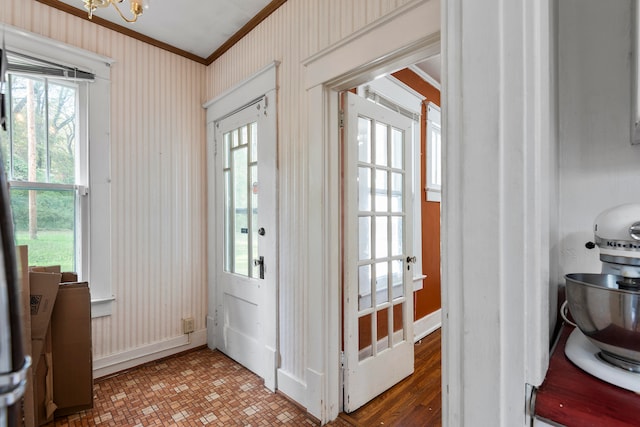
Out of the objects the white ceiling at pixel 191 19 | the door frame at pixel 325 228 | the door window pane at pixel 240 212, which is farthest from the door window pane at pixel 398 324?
the white ceiling at pixel 191 19

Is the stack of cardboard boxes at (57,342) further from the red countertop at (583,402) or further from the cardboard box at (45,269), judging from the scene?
the red countertop at (583,402)

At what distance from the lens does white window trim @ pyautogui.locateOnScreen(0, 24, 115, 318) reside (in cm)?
225

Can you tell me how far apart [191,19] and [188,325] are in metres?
2.52

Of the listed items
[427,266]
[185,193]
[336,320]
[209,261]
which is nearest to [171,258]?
[209,261]

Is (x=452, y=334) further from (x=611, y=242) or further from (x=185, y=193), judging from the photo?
(x=185, y=193)

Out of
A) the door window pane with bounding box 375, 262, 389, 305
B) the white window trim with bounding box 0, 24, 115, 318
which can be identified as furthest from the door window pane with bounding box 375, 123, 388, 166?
the white window trim with bounding box 0, 24, 115, 318

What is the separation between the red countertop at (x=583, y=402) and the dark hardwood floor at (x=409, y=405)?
1.45 meters

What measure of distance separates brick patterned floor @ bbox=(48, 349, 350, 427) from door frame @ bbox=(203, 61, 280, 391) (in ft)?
0.66

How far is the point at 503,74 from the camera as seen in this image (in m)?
0.61

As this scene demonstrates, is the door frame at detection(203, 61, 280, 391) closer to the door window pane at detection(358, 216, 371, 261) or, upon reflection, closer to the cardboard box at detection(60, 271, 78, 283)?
the door window pane at detection(358, 216, 371, 261)

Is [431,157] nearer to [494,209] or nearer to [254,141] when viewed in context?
[254,141]

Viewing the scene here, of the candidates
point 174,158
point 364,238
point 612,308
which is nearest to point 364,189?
point 364,238

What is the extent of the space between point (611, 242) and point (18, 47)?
3.14 m

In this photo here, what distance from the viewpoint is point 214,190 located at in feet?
9.16
